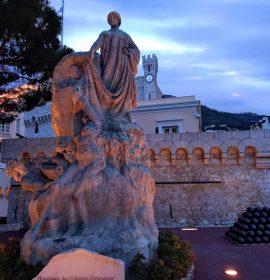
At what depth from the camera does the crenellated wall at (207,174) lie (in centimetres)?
1334

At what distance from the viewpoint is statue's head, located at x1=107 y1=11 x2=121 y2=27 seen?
6.81 meters

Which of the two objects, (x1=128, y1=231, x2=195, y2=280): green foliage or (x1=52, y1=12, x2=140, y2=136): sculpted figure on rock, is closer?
(x1=128, y1=231, x2=195, y2=280): green foliage

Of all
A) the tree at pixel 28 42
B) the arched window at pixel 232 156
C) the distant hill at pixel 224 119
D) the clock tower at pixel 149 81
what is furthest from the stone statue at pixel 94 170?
the clock tower at pixel 149 81

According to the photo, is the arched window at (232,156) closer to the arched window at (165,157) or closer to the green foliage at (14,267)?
the arched window at (165,157)

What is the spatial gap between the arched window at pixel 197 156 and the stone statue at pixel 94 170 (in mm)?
7393

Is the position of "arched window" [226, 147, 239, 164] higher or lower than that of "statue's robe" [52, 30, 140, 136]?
lower

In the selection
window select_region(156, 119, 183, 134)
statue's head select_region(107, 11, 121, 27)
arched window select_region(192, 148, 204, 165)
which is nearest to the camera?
statue's head select_region(107, 11, 121, 27)

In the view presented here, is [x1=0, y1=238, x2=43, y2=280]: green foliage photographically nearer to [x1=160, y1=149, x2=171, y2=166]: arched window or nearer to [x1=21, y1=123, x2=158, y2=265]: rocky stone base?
[x1=21, y1=123, x2=158, y2=265]: rocky stone base

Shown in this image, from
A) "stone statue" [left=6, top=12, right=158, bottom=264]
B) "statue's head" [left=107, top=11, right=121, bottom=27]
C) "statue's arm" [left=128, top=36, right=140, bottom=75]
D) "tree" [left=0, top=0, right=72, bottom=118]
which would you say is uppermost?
"tree" [left=0, top=0, right=72, bottom=118]

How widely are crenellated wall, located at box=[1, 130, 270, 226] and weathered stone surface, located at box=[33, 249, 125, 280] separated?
1018 centimetres

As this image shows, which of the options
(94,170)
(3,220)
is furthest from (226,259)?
(3,220)

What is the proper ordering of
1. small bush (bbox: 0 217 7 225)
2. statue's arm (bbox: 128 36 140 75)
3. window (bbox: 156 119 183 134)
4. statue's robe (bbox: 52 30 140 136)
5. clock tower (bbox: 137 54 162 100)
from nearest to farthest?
statue's robe (bbox: 52 30 140 136) < statue's arm (bbox: 128 36 140 75) < small bush (bbox: 0 217 7 225) < window (bbox: 156 119 183 134) < clock tower (bbox: 137 54 162 100)

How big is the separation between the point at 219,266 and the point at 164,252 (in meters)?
1.48

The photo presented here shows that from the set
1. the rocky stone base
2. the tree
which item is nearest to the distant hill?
the tree
